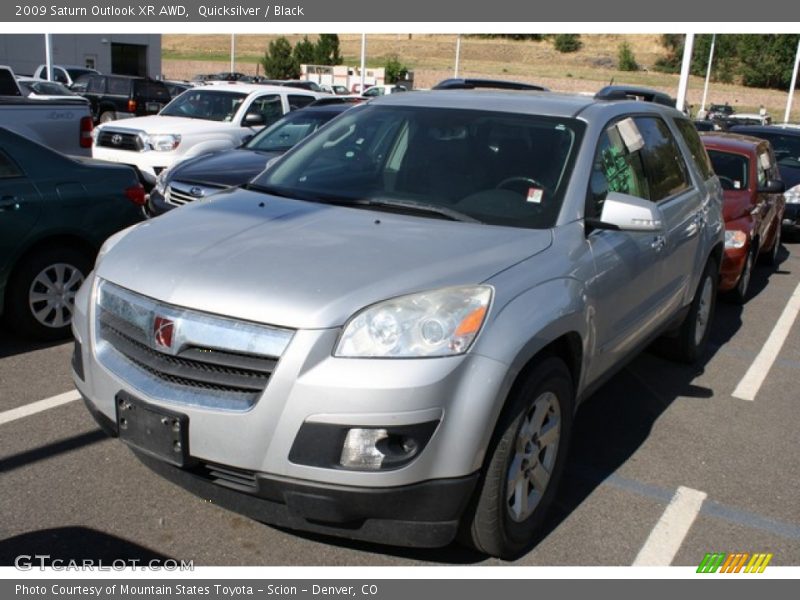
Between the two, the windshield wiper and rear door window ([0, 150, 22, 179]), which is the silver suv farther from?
rear door window ([0, 150, 22, 179])

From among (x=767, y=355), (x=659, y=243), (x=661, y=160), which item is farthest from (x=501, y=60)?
(x=659, y=243)

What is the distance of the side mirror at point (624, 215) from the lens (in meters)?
3.70

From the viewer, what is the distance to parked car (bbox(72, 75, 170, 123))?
23272 mm

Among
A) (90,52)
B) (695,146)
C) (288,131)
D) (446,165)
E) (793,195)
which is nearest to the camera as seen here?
(446,165)

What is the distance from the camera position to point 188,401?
286 cm

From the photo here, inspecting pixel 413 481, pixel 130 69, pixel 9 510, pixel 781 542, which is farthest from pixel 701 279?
pixel 130 69

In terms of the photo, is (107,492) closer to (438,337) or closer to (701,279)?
(438,337)

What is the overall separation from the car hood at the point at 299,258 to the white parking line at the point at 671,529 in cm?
138

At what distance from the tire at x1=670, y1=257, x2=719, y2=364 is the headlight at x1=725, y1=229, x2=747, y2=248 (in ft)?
5.13

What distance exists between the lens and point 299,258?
3.12 m

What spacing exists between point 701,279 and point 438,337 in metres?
3.55

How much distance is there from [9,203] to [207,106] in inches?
272

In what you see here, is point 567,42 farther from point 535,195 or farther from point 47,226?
point 535,195

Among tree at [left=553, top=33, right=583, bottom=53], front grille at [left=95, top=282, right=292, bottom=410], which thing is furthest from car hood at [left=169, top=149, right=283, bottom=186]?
tree at [left=553, top=33, right=583, bottom=53]
